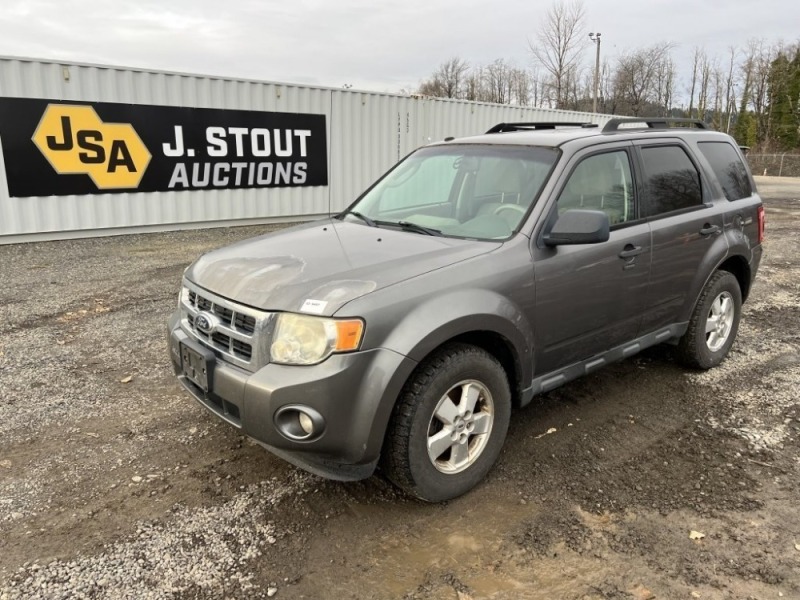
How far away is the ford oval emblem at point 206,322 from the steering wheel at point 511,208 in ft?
5.49

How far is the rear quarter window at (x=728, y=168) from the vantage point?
456cm

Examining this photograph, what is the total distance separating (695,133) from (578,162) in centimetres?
162

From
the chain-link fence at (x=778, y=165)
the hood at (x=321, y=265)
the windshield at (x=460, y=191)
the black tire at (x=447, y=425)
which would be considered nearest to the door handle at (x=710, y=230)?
the windshield at (x=460, y=191)

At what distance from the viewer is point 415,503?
9.90ft

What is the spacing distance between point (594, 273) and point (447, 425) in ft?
4.25

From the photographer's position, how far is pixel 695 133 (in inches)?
178

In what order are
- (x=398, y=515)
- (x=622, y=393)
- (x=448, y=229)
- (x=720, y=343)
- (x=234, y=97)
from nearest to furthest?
(x=398, y=515), (x=448, y=229), (x=622, y=393), (x=720, y=343), (x=234, y=97)

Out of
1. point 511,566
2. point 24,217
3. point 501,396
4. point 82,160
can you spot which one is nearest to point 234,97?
point 82,160

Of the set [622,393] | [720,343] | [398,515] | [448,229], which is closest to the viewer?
[398,515]

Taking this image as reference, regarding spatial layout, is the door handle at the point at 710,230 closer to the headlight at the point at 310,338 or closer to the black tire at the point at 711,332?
the black tire at the point at 711,332

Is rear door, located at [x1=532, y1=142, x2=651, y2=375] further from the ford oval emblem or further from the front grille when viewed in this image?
the ford oval emblem

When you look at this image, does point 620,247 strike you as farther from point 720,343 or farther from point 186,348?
point 186,348

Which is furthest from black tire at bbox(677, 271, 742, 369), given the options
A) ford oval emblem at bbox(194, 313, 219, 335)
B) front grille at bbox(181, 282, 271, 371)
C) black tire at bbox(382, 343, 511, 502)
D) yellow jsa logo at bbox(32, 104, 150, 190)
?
yellow jsa logo at bbox(32, 104, 150, 190)

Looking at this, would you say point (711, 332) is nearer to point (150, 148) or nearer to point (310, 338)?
point (310, 338)
